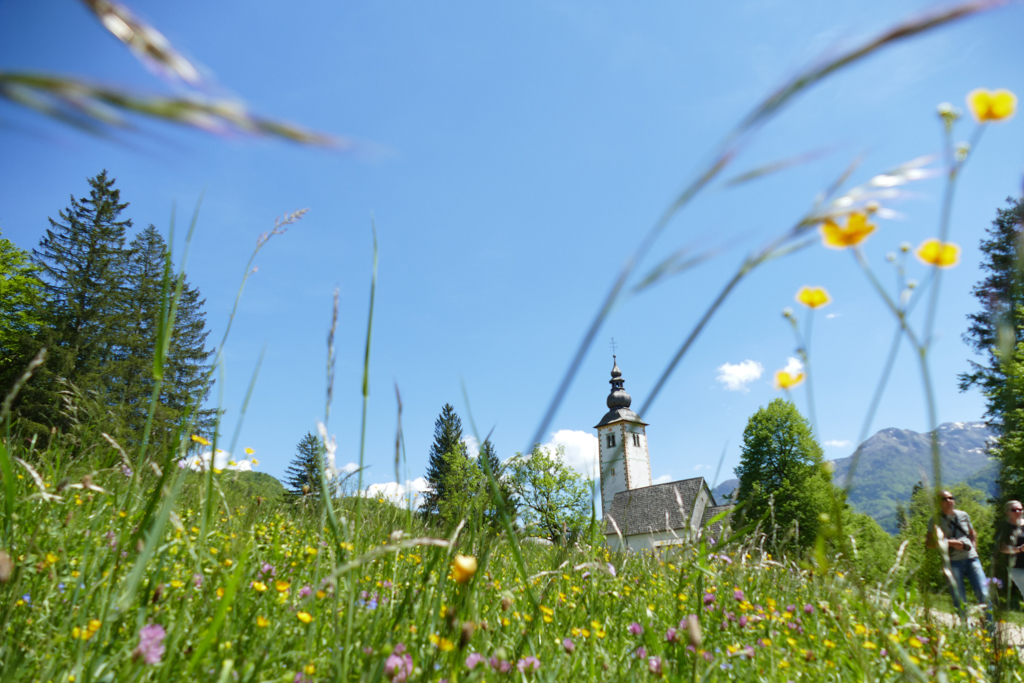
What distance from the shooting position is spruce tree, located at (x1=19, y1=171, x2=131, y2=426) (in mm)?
25406

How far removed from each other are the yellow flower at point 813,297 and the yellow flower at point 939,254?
185 millimetres

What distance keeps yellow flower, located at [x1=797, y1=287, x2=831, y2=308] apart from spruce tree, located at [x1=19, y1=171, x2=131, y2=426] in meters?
29.5

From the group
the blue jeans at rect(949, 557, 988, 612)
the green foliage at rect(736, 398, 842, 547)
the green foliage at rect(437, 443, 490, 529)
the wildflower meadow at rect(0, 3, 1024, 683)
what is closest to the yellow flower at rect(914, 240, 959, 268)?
the wildflower meadow at rect(0, 3, 1024, 683)

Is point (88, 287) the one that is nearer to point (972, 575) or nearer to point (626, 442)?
point (972, 575)

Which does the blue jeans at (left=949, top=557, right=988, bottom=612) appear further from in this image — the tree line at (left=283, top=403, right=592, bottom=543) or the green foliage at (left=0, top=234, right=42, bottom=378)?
the green foliage at (left=0, top=234, right=42, bottom=378)

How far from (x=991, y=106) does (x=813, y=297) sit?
0.44 meters

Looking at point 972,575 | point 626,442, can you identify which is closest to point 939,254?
point 972,575

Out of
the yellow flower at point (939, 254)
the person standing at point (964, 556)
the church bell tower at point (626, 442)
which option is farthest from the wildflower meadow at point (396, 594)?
the church bell tower at point (626, 442)

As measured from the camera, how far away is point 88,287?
26.7 meters

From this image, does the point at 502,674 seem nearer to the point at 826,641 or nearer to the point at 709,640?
the point at 709,640

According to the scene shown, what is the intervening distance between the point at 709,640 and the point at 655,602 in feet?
2.58

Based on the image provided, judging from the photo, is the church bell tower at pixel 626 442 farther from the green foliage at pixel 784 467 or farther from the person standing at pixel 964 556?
the person standing at pixel 964 556

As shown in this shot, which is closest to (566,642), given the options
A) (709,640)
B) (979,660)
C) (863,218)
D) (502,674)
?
(502,674)

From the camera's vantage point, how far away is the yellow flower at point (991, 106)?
0.83 metres
